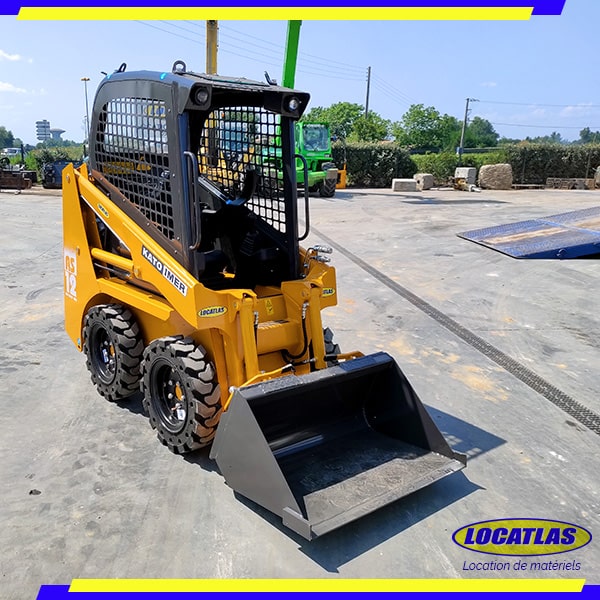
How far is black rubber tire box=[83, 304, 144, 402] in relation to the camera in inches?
166

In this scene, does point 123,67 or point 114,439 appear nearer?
point 114,439

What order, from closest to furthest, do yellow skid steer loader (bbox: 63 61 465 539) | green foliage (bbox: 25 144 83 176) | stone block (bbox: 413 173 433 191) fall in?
1. yellow skid steer loader (bbox: 63 61 465 539)
2. stone block (bbox: 413 173 433 191)
3. green foliage (bbox: 25 144 83 176)

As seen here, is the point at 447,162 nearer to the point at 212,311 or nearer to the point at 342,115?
the point at 212,311

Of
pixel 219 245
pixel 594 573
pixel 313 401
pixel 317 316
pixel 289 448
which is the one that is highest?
pixel 219 245

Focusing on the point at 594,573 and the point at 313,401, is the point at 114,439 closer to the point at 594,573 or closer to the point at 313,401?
the point at 313,401

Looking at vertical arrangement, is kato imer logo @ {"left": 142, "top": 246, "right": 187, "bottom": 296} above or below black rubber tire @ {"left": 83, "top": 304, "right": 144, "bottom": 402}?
above

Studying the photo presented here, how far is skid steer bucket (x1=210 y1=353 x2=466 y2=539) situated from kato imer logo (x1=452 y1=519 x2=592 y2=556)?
35cm

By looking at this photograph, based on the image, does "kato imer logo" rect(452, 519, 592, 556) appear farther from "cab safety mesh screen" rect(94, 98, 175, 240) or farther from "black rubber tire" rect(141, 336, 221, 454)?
"cab safety mesh screen" rect(94, 98, 175, 240)

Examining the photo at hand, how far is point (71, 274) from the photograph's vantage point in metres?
5.00

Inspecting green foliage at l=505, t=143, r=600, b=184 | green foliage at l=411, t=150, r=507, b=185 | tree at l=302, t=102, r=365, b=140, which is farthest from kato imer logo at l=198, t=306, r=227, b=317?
tree at l=302, t=102, r=365, b=140

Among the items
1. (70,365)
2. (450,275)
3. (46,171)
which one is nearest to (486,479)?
(70,365)

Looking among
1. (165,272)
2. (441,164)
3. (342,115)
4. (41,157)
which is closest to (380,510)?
(165,272)

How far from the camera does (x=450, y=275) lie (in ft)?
28.9

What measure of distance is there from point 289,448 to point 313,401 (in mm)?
328
